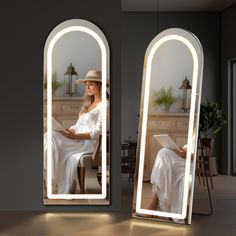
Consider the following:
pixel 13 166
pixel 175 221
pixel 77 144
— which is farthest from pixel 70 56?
pixel 175 221

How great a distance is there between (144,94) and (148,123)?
34 centimetres

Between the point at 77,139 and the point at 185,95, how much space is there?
4.99 ft

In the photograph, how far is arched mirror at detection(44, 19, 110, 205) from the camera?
712cm

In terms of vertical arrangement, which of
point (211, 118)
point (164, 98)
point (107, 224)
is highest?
point (164, 98)

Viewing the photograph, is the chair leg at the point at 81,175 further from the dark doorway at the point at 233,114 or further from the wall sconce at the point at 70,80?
the dark doorway at the point at 233,114

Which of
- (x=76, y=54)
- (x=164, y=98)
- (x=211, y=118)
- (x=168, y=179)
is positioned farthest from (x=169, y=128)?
(x=211, y=118)

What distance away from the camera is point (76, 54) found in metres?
7.12

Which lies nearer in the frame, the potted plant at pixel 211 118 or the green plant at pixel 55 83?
the green plant at pixel 55 83

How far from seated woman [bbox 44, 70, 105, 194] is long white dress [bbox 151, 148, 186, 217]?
3.17ft

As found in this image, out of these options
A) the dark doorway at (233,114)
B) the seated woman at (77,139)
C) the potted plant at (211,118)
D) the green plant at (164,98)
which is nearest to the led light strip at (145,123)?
the green plant at (164,98)

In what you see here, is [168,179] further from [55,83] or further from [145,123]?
[55,83]

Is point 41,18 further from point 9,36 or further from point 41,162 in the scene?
point 41,162

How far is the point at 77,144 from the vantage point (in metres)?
7.17

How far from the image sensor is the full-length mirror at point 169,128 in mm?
6434
